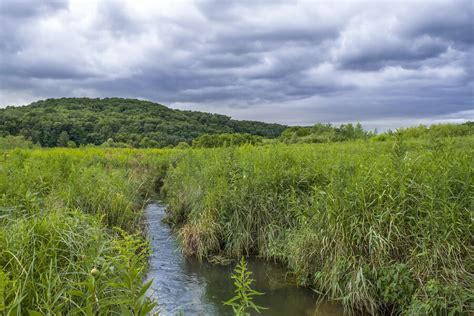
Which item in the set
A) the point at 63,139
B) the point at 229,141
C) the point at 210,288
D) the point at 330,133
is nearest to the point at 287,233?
the point at 210,288

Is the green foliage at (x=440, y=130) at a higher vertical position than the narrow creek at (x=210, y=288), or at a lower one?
higher

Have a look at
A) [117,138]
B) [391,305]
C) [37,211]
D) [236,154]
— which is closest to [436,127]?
[236,154]

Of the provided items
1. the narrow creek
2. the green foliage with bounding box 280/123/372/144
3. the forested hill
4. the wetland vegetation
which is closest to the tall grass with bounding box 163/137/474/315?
the wetland vegetation

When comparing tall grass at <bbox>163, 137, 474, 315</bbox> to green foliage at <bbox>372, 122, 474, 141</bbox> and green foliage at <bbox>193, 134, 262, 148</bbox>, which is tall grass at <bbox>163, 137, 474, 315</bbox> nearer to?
green foliage at <bbox>193, 134, 262, 148</bbox>

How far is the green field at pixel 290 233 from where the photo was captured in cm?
331

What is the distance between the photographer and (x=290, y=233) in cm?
696

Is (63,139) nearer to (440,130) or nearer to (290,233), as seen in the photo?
(440,130)

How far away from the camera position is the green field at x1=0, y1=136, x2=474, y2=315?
331cm

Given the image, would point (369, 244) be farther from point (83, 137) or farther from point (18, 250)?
point (83, 137)

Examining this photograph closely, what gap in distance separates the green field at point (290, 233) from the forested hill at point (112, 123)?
24.1 meters

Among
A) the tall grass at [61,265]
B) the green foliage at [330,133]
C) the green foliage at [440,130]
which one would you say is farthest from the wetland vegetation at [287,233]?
the green foliage at [330,133]

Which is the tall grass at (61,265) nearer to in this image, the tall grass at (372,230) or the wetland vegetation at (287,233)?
the wetland vegetation at (287,233)

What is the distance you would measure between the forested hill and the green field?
79.2 ft

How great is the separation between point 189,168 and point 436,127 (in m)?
13.4
